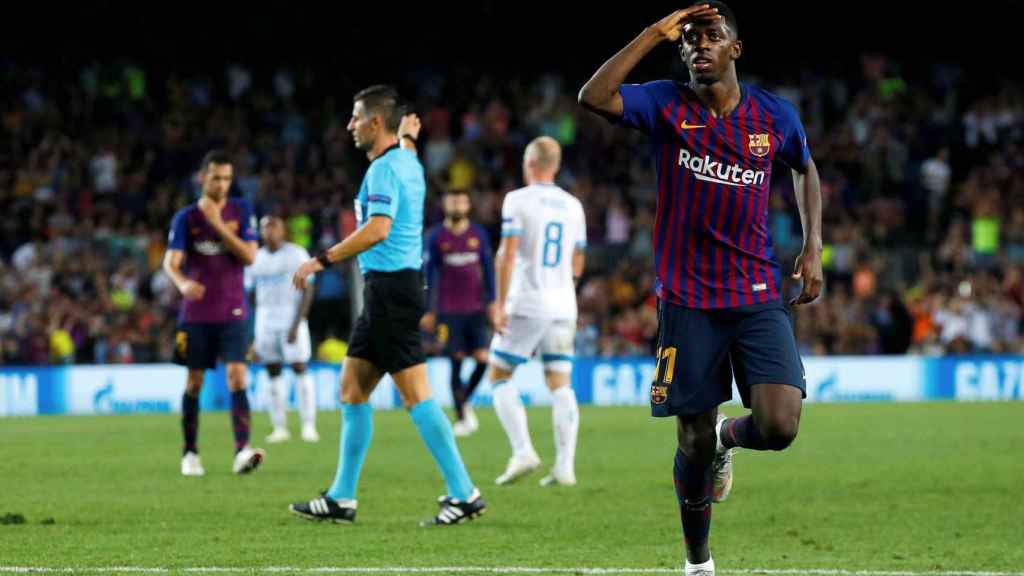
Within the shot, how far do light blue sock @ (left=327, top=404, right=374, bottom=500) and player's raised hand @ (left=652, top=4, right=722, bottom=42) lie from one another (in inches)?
132

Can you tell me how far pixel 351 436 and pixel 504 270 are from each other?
9.43 feet

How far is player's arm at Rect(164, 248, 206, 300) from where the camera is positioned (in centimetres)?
1145

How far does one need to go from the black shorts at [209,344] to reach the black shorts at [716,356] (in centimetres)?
616

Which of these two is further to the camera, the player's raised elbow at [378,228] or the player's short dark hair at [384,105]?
the player's short dark hair at [384,105]

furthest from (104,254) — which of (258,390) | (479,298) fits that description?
(479,298)

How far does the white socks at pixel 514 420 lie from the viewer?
1109 cm

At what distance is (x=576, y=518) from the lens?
9.18 meters

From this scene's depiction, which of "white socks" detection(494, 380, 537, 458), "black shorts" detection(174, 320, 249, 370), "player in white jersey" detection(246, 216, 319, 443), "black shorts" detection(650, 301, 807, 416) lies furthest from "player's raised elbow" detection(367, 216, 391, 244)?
"player in white jersey" detection(246, 216, 319, 443)

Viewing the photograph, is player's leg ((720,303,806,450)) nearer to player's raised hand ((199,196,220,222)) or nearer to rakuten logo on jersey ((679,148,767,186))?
rakuten logo on jersey ((679,148,767,186))

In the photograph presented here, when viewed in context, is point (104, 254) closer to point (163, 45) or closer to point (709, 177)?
point (163, 45)

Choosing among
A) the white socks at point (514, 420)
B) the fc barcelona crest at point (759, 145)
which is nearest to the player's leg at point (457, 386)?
the white socks at point (514, 420)

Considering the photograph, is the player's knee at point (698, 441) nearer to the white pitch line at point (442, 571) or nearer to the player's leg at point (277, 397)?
the white pitch line at point (442, 571)

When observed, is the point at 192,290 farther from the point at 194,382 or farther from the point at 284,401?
the point at 284,401

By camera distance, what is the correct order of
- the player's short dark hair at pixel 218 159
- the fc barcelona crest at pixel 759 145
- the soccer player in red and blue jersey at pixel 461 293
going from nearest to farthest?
the fc barcelona crest at pixel 759 145 → the player's short dark hair at pixel 218 159 → the soccer player in red and blue jersey at pixel 461 293
